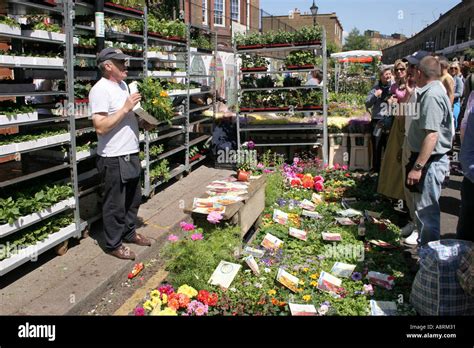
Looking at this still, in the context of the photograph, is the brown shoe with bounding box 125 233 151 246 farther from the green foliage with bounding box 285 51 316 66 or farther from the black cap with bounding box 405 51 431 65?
the green foliage with bounding box 285 51 316 66

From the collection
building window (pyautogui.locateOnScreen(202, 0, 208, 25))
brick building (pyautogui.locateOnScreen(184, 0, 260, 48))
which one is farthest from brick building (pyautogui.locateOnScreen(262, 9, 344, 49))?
building window (pyautogui.locateOnScreen(202, 0, 208, 25))

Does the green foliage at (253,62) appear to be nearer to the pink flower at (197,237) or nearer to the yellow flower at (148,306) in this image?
the pink flower at (197,237)

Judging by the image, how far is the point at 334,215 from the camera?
643cm

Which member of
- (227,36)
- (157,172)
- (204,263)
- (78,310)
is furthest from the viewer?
(227,36)

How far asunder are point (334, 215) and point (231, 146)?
3460 mm

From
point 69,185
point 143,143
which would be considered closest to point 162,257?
point 69,185

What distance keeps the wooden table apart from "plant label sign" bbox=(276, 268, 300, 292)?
0.77 m

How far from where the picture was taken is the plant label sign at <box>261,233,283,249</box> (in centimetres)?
524

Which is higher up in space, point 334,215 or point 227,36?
point 227,36

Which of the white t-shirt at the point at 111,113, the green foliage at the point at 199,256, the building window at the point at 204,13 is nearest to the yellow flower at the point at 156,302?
the green foliage at the point at 199,256

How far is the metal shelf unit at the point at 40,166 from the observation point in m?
4.07

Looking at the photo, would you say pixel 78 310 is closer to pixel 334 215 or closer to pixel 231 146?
pixel 334 215

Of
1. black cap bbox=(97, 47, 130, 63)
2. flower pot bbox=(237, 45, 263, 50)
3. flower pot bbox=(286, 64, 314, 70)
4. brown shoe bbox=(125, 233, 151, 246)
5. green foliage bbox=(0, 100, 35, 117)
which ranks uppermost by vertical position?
flower pot bbox=(237, 45, 263, 50)

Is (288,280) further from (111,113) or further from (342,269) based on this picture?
(111,113)
